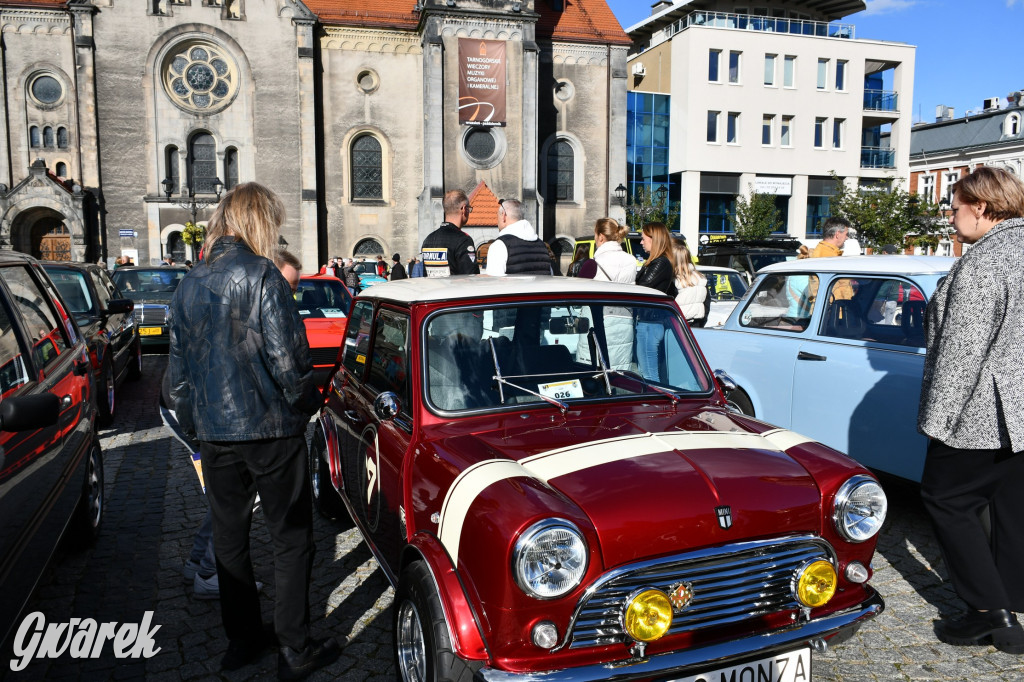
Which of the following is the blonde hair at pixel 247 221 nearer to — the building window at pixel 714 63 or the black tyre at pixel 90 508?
the black tyre at pixel 90 508

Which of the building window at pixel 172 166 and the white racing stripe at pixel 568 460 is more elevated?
the building window at pixel 172 166

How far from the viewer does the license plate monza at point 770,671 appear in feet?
8.22

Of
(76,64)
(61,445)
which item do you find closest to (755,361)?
(61,445)

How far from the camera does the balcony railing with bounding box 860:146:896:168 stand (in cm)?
4481

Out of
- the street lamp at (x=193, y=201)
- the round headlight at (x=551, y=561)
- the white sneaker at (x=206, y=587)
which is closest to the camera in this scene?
the round headlight at (x=551, y=561)

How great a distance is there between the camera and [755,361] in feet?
19.8

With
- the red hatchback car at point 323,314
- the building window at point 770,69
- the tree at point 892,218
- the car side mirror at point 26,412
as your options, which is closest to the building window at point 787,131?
the building window at point 770,69

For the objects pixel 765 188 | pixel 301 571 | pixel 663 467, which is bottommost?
pixel 301 571

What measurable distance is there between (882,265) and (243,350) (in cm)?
433

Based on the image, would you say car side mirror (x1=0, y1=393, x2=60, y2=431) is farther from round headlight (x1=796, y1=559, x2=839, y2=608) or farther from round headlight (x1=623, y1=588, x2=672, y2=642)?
round headlight (x1=796, y1=559, x2=839, y2=608)

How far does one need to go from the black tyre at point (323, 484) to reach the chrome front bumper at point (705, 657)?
3050mm

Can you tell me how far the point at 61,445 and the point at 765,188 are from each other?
42.7 metres

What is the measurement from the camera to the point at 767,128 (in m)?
42.3

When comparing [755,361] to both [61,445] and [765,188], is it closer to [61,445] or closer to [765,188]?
[61,445]
